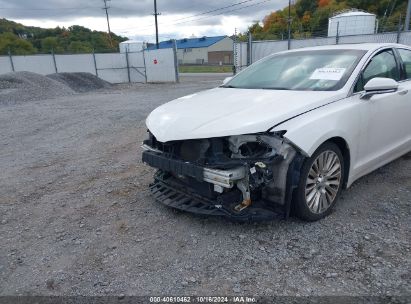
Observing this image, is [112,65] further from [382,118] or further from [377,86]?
[377,86]

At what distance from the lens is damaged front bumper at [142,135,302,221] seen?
2.92 meters

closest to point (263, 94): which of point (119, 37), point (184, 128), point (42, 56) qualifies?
point (184, 128)

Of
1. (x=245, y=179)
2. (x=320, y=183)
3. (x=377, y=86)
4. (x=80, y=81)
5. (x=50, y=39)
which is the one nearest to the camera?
(x=245, y=179)

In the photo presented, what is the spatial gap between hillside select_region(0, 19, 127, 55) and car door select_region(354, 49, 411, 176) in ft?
172

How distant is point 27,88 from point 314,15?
49783 mm

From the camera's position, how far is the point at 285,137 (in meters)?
2.87

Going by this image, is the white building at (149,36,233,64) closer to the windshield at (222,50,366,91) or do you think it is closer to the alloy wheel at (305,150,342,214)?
the windshield at (222,50,366,91)

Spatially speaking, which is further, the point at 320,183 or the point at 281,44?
the point at 281,44

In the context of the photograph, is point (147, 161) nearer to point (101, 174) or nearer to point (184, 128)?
point (184, 128)

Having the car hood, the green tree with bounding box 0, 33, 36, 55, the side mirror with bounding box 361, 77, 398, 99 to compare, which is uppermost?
the green tree with bounding box 0, 33, 36, 55

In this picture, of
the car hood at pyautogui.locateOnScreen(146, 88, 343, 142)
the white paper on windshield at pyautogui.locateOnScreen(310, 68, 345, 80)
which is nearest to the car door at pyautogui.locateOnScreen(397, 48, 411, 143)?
the white paper on windshield at pyautogui.locateOnScreen(310, 68, 345, 80)

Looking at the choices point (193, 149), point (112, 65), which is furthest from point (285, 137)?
point (112, 65)

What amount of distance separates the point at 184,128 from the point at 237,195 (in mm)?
762

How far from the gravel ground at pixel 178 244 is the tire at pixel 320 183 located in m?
0.14
